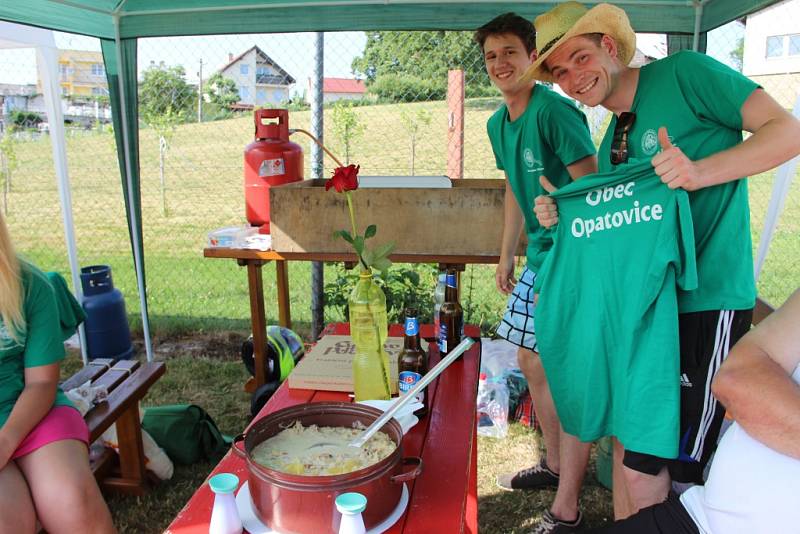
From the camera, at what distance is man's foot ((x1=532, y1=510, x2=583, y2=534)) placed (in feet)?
7.83

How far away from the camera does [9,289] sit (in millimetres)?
1912

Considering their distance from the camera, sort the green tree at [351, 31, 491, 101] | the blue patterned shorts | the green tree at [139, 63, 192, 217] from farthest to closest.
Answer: the green tree at [139, 63, 192, 217] → the green tree at [351, 31, 491, 101] → the blue patterned shorts

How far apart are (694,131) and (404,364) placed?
1.08 m

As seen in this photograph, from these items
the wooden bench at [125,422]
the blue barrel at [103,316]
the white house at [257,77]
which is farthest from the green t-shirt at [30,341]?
the white house at [257,77]

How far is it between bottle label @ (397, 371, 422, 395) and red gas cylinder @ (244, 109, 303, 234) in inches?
77.2

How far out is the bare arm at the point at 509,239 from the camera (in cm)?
275

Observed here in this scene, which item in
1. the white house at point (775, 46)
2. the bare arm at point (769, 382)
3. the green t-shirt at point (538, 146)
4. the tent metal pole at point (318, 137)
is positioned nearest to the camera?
the bare arm at point (769, 382)

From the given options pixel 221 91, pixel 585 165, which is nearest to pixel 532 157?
pixel 585 165

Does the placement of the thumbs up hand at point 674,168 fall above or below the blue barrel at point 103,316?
above

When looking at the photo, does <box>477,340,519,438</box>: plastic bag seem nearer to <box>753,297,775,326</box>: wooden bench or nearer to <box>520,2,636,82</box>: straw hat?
<box>753,297,775,326</box>: wooden bench

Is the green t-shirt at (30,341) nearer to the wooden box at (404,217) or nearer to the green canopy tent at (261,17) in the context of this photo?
the wooden box at (404,217)

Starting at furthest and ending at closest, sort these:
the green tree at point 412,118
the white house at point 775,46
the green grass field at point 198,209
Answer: the green tree at point 412,118 → the white house at point 775,46 → the green grass field at point 198,209

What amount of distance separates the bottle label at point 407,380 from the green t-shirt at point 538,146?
0.86m

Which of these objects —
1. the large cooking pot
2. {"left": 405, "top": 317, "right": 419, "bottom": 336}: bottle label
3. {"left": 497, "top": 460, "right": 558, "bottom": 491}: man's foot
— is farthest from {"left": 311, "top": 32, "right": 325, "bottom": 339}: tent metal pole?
the large cooking pot
